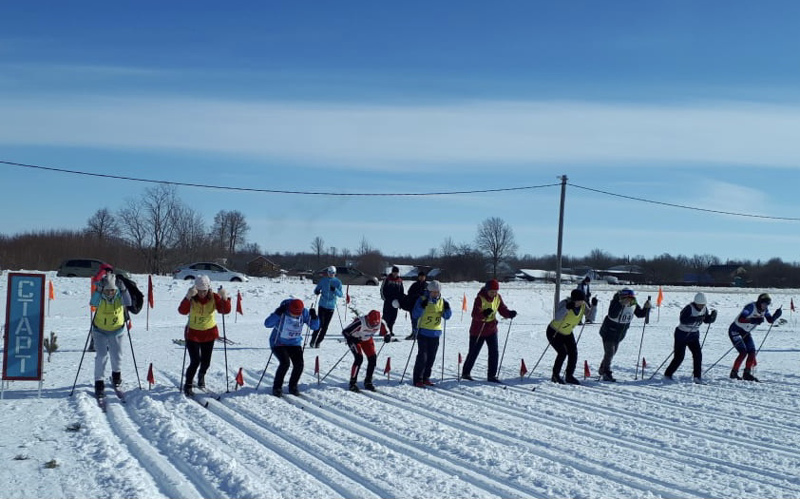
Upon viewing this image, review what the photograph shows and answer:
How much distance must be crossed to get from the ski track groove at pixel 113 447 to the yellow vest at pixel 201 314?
1.66m

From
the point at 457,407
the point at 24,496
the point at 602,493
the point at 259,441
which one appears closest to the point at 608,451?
the point at 602,493

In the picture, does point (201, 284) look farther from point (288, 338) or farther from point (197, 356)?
point (288, 338)

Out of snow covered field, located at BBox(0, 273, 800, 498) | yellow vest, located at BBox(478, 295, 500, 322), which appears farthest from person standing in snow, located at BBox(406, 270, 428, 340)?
yellow vest, located at BBox(478, 295, 500, 322)

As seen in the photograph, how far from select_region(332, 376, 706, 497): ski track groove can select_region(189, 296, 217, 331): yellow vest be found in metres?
2.71

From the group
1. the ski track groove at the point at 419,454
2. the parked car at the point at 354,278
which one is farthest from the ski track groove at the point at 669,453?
the parked car at the point at 354,278

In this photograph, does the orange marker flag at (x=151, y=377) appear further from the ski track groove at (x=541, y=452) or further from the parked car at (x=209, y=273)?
the parked car at (x=209, y=273)

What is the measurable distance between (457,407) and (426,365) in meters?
1.90

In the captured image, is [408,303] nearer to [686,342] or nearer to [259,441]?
[686,342]

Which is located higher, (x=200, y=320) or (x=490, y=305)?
(x=490, y=305)

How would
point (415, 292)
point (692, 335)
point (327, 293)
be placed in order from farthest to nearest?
point (327, 293), point (415, 292), point (692, 335)

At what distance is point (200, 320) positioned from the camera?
10.1 meters

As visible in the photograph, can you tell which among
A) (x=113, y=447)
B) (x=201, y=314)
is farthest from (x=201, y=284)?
(x=113, y=447)

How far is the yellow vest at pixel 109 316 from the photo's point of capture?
31.9 ft

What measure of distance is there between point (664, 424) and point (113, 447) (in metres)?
6.55
